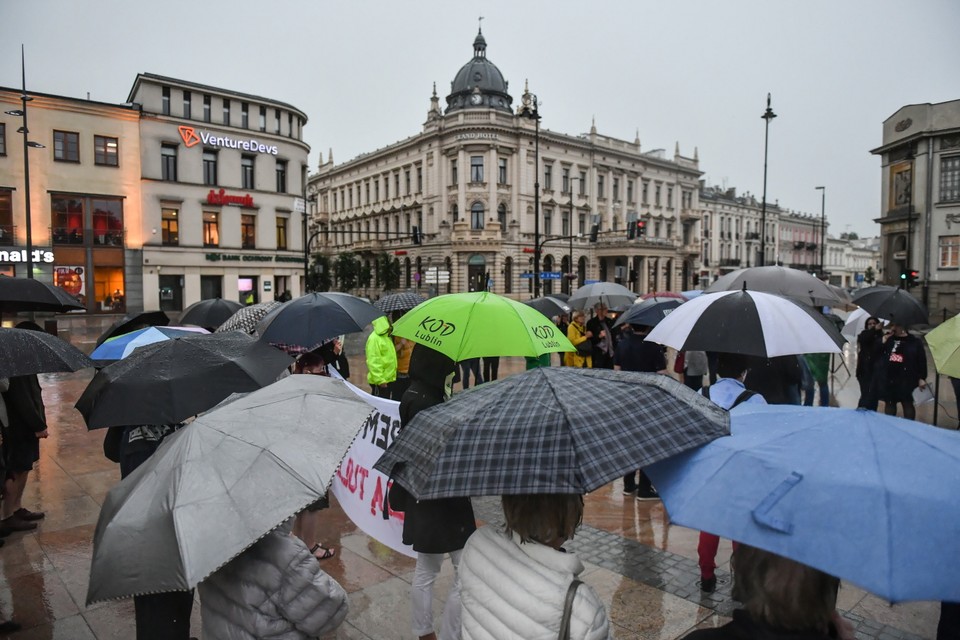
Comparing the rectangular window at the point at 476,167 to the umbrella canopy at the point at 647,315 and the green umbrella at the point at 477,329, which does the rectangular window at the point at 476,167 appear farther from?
the green umbrella at the point at 477,329

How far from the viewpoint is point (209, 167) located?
39312 millimetres

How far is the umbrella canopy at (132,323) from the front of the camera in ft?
23.1

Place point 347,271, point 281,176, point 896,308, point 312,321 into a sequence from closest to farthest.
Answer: point 312,321
point 896,308
point 281,176
point 347,271

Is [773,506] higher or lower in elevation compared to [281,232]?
lower

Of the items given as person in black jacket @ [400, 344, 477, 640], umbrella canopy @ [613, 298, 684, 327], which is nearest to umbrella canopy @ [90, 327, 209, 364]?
person in black jacket @ [400, 344, 477, 640]

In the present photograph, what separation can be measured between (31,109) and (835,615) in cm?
Result: 4165

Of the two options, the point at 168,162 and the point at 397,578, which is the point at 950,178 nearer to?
the point at 397,578

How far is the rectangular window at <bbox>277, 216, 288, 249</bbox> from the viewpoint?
42.5 metres

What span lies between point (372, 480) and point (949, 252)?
46.1 m

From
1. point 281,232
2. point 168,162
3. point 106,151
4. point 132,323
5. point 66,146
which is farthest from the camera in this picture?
point 281,232

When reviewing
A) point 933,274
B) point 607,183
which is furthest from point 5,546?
point 607,183

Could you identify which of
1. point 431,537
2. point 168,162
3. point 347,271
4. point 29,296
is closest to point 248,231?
point 168,162

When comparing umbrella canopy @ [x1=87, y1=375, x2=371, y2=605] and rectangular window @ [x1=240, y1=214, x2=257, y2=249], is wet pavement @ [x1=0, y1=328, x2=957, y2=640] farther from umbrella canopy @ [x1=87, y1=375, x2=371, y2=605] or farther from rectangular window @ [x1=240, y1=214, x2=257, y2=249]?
rectangular window @ [x1=240, y1=214, x2=257, y2=249]

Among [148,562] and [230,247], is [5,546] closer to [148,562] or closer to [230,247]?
[148,562]
